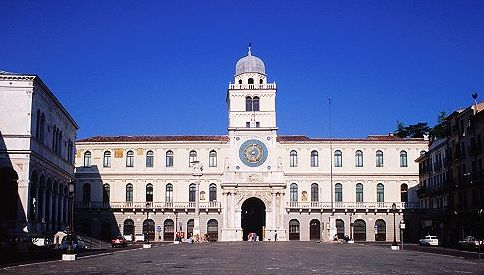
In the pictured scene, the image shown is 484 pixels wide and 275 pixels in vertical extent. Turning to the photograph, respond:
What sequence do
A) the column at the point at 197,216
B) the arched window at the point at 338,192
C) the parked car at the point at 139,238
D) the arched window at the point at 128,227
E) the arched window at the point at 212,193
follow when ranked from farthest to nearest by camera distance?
the arched window at the point at 338,192, the arched window at the point at 212,193, the arched window at the point at 128,227, the parked car at the point at 139,238, the column at the point at 197,216

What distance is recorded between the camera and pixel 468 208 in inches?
2547

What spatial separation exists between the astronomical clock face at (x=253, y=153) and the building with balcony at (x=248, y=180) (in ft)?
0.43

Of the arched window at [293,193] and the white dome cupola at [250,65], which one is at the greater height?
the white dome cupola at [250,65]

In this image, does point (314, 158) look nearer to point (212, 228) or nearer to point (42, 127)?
point (212, 228)

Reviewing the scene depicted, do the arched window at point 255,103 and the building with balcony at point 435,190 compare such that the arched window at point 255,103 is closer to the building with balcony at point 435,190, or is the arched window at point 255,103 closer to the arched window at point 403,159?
the arched window at point 403,159

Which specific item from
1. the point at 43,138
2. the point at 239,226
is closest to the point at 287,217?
the point at 239,226

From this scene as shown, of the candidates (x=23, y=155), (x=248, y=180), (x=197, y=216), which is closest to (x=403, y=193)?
(x=248, y=180)

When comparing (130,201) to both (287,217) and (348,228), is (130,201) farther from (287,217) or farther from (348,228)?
(348,228)

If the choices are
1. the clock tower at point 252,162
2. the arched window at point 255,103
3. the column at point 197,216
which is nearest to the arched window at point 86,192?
the column at point 197,216

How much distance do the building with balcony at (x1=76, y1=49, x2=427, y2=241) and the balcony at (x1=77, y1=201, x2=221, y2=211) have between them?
0.43ft

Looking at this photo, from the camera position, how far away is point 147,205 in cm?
8481

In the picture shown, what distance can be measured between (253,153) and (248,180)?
377 cm

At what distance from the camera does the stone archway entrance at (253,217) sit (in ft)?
287

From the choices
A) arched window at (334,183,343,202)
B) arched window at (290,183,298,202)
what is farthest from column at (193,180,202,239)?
arched window at (334,183,343,202)
